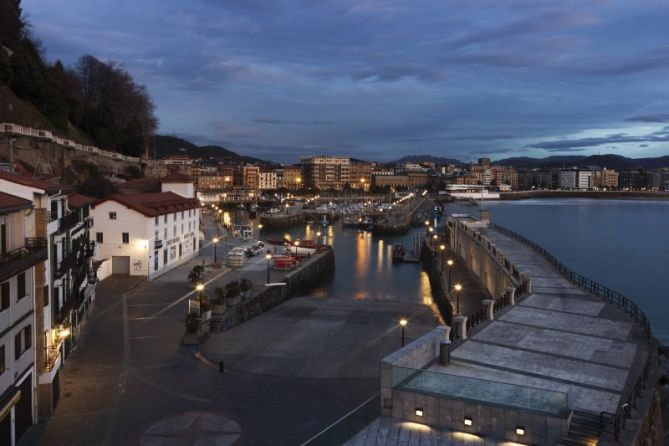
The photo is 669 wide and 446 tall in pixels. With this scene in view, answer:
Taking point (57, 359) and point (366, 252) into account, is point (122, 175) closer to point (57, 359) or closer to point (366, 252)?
point (366, 252)

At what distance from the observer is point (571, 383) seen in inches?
510

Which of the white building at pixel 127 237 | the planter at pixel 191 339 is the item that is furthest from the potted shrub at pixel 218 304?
the white building at pixel 127 237

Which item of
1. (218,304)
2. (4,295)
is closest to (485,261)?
(218,304)

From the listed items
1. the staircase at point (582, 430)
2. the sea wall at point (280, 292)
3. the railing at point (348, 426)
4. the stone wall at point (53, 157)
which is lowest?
the sea wall at point (280, 292)

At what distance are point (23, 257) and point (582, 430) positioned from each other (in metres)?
11.8

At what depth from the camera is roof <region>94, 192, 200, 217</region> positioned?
32.3 meters

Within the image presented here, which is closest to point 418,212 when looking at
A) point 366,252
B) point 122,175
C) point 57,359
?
point 366,252

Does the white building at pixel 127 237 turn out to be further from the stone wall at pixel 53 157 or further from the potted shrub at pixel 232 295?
the potted shrub at pixel 232 295

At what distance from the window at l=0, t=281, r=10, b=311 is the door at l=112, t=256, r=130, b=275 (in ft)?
66.4

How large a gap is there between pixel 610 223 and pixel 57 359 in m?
113

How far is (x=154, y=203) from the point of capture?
3519 cm

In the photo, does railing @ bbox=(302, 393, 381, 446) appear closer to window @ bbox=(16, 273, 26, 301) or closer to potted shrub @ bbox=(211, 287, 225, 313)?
window @ bbox=(16, 273, 26, 301)

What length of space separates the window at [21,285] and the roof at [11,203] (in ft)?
5.48

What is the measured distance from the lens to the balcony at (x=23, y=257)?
11.6 metres
